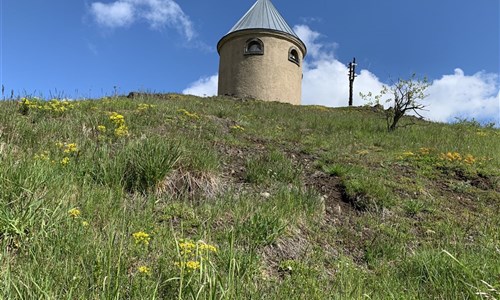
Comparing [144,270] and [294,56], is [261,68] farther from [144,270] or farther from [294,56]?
[144,270]

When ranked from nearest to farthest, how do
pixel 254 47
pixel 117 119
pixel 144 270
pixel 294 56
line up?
1. pixel 144 270
2. pixel 117 119
3. pixel 254 47
4. pixel 294 56

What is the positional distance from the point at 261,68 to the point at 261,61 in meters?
0.44

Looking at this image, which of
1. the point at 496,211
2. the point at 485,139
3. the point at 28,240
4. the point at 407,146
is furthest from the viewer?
the point at 485,139

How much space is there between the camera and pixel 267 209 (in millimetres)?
4617

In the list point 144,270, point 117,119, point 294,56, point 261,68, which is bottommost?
point 144,270

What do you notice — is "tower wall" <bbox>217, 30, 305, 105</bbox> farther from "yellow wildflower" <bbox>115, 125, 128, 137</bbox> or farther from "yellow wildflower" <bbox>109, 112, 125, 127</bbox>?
"yellow wildflower" <bbox>115, 125, 128, 137</bbox>

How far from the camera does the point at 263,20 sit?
90.1ft

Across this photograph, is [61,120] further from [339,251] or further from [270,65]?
[270,65]

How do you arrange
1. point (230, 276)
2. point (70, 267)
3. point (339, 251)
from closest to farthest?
point (230, 276) → point (70, 267) → point (339, 251)

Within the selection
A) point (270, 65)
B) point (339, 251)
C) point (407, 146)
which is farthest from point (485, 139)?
point (270, 65)

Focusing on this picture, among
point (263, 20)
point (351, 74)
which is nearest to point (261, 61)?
point (263, 20)

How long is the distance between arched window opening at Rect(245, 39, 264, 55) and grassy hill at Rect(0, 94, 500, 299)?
57.4 ft

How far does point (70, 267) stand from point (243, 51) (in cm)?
2508

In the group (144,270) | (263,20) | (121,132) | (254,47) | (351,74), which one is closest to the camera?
(144,270)
